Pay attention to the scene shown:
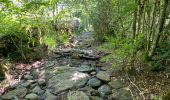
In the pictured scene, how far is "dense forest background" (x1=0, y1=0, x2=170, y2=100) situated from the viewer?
237 inches

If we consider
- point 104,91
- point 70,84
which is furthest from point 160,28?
point 70,84

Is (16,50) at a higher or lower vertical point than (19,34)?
lower

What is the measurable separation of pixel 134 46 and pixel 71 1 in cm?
1115

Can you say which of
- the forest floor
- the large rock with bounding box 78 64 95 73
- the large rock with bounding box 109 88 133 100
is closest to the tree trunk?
the forest floor

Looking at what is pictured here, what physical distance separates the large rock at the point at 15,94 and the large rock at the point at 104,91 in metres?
1.93

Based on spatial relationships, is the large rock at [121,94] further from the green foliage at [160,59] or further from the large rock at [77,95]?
the green foliage at [160,59]

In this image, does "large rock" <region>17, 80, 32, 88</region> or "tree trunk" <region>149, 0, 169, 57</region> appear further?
"large rock" <region>17, 80, 32, 88</region>

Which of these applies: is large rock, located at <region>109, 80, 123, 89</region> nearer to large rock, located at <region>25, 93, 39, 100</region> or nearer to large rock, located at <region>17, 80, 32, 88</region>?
large rock, located at <region>25, 93, 39, 100</region>

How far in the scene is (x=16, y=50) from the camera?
8789mm

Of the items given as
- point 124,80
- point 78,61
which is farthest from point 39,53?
point 124,80

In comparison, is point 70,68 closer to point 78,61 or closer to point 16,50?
point 78,61

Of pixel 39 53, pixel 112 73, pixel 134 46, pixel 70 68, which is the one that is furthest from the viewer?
pixel 39 53

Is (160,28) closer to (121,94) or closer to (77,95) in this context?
(121,94)

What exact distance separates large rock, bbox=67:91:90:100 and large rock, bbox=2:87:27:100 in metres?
1.22
